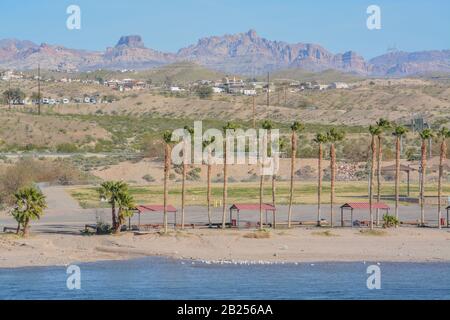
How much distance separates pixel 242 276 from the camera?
37.4 metres

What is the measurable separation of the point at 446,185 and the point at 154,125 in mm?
56898

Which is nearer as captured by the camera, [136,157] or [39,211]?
[39,211]

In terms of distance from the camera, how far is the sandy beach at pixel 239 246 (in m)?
41.8

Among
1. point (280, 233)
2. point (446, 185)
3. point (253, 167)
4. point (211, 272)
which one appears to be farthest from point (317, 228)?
point (253, 167)

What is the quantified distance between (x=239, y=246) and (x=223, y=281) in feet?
26.9

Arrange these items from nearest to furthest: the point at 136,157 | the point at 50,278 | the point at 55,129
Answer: the point at 50,278 → the point at 136,157 → the point at 55,129

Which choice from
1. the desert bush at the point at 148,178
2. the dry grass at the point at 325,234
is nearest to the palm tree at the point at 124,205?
the dry grass at the point at 325,234

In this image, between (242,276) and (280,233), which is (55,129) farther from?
(242,276)

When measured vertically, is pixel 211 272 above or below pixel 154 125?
below

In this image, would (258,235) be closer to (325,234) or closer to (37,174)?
(325,234)

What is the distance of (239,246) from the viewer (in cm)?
4431

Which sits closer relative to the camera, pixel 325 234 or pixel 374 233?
pixel 325 234

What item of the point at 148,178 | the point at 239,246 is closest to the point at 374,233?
the point at 239,246

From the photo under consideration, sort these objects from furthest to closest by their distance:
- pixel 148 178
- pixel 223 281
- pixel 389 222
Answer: pixel 148 178
pixel 389 222
pixel 223 281
